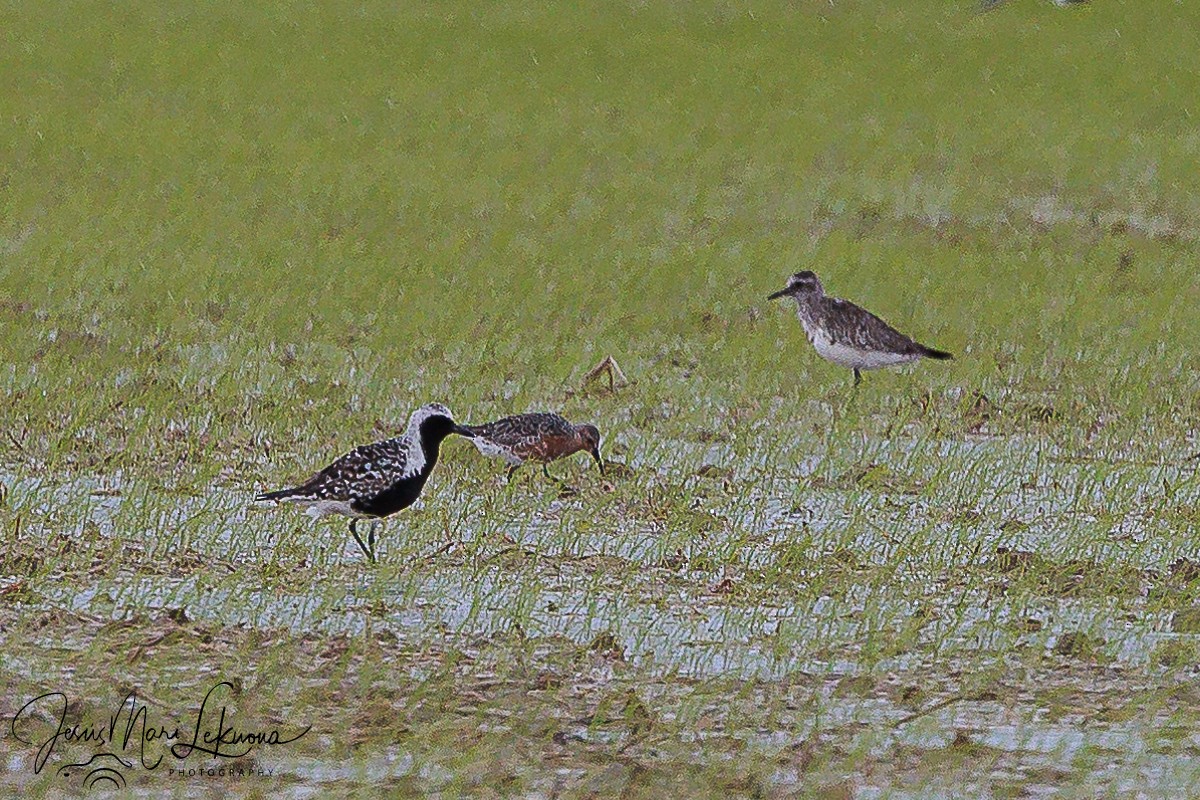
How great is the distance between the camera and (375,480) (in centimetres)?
775

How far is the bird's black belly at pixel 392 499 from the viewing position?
7750mm

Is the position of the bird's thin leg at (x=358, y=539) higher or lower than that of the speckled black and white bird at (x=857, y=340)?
lower

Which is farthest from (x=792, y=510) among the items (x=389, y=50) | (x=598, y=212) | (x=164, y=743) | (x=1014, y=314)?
(x=389, y=50)

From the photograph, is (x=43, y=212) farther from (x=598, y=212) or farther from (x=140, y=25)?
(x=140, y=25)

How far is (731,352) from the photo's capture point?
513 inches

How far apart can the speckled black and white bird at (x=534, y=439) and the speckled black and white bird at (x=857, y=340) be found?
256cm

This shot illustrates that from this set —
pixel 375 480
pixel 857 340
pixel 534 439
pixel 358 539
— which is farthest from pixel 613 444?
pixel 375 480

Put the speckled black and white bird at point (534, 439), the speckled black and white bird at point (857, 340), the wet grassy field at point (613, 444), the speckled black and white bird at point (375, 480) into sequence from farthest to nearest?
the speckled black and white bird at point (857, 340), the speckled black and white bird at point (534, 439), the speckled black and white bird at point (375, 480), the wet grassy field at point (613, 444)

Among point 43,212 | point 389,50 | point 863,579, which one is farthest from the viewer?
point 389,50

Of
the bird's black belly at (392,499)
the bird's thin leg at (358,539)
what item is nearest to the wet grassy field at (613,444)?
the bird's thin leg at (358,539)

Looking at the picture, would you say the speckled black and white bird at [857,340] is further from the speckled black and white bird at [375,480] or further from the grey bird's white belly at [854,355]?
the speckled black and white bird at [375,480]

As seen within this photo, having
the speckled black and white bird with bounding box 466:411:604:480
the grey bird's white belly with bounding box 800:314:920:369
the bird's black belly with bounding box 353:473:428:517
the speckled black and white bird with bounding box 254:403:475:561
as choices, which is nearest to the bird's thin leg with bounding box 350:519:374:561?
the speckled black and white bird with bounding box 254:403:475:561

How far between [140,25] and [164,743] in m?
28.5

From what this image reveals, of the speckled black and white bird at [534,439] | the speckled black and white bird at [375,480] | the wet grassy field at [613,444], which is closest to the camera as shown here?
the wet grassy field at [613,444]
